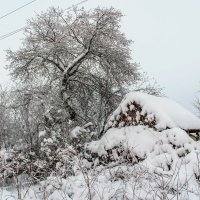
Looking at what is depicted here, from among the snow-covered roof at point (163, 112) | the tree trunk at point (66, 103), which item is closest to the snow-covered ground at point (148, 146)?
the snow-covered roof at point (163, 112)

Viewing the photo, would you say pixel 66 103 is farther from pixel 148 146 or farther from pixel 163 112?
pixel 148 146

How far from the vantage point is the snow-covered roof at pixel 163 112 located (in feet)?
32.3

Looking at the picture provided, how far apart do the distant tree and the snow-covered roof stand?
23.4ft

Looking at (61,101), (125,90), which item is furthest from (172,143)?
(125,90)

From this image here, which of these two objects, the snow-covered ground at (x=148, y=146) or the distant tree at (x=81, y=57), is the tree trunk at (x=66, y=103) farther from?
the snow-covered ground at (x=148, y=146)

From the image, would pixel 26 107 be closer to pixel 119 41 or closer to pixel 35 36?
pixel 35 36

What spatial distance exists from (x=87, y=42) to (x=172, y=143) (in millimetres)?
10690

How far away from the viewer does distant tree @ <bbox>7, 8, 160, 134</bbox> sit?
60.8 feet

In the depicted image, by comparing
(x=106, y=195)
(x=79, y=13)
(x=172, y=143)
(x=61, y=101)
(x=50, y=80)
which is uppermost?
(x=79, y=13)

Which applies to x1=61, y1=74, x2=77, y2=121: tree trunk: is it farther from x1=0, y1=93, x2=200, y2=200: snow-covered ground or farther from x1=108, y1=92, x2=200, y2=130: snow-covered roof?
x1=108, y1=92, x2=200, y2=130: snow-covered roof

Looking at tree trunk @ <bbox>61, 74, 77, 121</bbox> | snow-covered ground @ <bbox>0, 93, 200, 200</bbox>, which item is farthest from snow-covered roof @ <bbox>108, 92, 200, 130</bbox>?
tree trunk @ <bbox>61, 74, 77, 121</bbox>

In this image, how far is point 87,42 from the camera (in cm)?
1875

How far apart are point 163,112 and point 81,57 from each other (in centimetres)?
901

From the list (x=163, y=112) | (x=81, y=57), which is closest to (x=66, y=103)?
(x=81, y=57)
